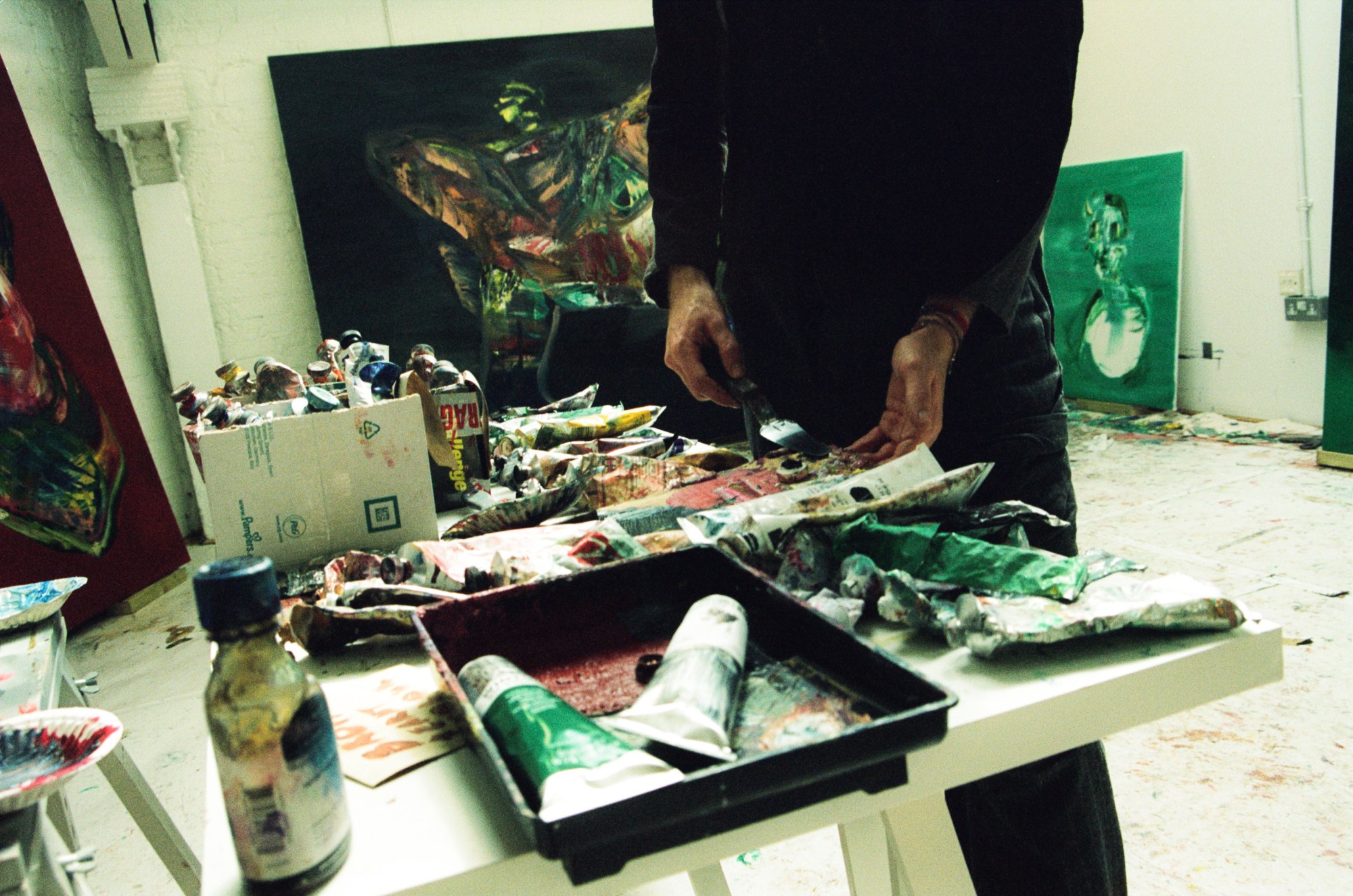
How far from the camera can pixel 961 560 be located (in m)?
0.87

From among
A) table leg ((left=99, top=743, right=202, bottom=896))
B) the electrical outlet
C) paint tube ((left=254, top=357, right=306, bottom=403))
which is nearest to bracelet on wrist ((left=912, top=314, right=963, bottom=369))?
paint tube ((left=254, top=357, right=306, bottom=403))

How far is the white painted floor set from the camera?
166cm

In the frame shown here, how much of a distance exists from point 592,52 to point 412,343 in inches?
77.2

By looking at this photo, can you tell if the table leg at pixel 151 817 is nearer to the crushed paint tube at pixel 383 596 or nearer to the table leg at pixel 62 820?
the table leg at pixel 62 820

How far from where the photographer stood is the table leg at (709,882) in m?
1.14

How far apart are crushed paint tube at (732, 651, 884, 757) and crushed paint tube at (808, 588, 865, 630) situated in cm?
9

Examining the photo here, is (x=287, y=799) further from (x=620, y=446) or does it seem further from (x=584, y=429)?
(x=584, y=429)

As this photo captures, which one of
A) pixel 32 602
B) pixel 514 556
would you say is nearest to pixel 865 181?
pixel 514 556

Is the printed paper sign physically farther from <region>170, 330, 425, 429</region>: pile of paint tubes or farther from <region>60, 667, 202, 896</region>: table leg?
<region>60, 667, 202, 896</region>: table leg

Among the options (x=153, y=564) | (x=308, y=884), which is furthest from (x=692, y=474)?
(x=153, y=564)

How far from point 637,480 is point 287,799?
99cm

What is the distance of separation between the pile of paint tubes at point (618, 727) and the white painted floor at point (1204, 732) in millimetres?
1238

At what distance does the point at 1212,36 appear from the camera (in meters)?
4.30

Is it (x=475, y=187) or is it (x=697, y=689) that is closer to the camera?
(x=697, y=689)
